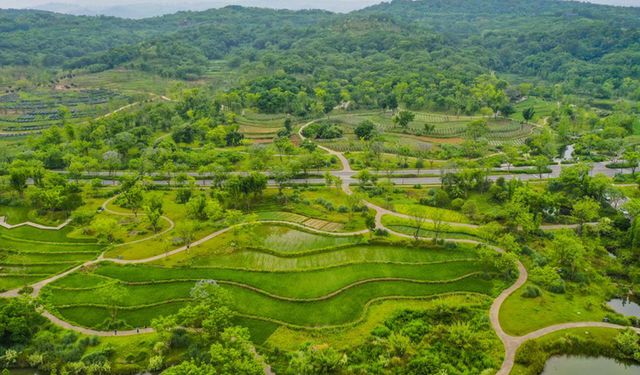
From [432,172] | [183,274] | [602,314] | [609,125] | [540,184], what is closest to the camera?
[602,314]

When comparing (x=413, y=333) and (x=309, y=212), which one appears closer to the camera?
(x=413, y=333)

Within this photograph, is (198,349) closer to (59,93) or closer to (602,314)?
(602,314)

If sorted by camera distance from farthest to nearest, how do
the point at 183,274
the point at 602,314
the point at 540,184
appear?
the point at 540,184
the point at 183,274
the point at 602,314

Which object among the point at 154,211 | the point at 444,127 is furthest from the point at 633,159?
the point at 154,211

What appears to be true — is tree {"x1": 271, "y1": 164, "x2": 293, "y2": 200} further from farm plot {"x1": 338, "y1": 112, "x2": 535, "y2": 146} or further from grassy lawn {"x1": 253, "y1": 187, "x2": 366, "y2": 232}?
farm plot {"x1": 338, "y1": 112, "x2": 535, "y2": 146}

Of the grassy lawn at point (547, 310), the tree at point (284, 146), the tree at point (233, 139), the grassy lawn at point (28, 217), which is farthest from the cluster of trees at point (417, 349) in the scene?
the tree at point (233, 139)

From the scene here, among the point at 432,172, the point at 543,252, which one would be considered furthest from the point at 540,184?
the point at 543,252
